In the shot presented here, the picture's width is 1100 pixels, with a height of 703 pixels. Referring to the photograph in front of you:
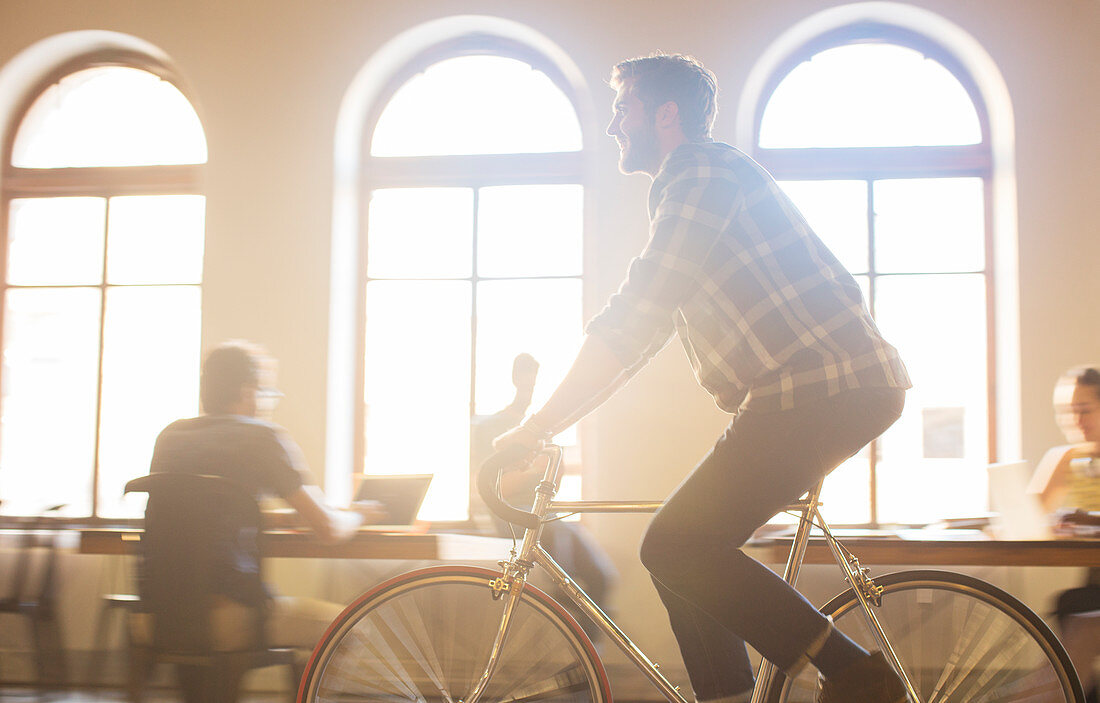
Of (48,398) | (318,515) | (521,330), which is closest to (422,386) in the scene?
(521,330)

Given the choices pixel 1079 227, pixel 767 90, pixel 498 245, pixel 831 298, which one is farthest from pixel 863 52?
pixel 831 298

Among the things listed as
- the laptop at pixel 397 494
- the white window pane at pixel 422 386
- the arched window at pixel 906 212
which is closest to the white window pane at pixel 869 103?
the arched window at pixel 906 212

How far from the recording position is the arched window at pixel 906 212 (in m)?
4.29

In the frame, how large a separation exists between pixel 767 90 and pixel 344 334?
8.29 ft

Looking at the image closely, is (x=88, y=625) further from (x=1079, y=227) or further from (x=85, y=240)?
(x=1079, y=227)

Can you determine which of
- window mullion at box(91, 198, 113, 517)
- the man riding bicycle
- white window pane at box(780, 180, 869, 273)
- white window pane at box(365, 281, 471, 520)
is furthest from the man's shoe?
window mullion at box(91, 198, 113, 517)

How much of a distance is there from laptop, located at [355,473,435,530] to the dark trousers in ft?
5.25

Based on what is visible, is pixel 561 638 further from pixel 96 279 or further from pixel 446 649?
pixel 96 279

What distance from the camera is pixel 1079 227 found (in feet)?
13.3

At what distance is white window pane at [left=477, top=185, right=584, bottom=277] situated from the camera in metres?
4.54

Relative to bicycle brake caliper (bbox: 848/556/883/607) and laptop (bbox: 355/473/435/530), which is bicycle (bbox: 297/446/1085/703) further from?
laptop (bbox: 355/473/435/530)

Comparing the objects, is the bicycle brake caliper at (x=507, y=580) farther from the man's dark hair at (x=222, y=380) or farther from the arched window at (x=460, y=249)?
the arched window at (x=460, y=249)

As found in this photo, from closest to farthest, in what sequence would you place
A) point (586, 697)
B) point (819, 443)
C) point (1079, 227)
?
point (819, 443) < point (586, 697) < point (1079, 227)

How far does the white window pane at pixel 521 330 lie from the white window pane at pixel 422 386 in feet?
0.30
